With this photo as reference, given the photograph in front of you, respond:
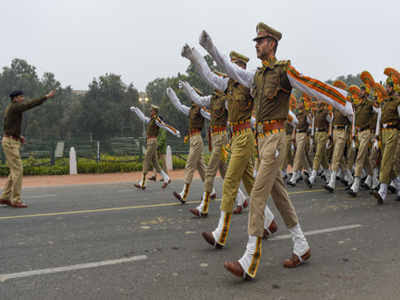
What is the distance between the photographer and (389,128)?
25.2 feet

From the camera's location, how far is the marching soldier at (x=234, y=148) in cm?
440

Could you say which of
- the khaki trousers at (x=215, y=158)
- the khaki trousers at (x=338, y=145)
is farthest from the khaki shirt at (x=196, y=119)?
the khaki trousers at (x=338, y=145)

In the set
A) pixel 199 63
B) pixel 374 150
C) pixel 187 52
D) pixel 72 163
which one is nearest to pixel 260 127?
pixel 199 63

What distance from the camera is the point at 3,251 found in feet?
14.5

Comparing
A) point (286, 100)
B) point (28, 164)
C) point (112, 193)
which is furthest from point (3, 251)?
point (28, 164)

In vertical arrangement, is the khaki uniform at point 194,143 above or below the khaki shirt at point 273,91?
below

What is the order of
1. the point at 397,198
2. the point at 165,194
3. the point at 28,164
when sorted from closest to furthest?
1. the point at 397,198
2. the point at 165,194
3. the point at 28,164

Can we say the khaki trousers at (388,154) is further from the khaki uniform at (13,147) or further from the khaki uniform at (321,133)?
the khaki uniform at (13,147)

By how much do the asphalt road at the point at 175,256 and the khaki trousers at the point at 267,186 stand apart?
0.49 metres

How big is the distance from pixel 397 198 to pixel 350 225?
2794 mm

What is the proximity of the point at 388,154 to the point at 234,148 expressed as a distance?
14.4 ft

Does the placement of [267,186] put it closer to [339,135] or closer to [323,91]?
[323,91]

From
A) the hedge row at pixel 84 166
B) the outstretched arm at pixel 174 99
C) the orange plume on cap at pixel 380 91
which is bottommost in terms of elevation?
the hedge row at pixel 84 166

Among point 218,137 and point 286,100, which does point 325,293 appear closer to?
point 286,100
